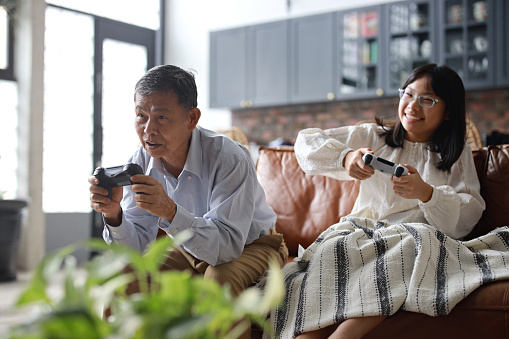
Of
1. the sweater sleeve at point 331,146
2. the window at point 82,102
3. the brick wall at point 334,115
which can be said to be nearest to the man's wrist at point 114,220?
the sweater sleeve at point 331,146

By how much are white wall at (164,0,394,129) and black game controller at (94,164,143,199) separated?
13.3 feet

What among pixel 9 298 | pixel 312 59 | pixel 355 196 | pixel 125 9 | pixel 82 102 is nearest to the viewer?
pixel 355 196

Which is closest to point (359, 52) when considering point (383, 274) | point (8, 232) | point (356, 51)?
point (356, 51)

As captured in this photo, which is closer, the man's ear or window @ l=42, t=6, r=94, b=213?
the man's ear

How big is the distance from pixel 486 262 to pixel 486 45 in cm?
322

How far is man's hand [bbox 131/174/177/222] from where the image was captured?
1.45 m

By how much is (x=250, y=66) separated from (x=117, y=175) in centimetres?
400

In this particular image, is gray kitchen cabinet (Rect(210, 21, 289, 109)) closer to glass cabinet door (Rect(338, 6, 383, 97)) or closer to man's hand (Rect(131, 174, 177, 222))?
glass cabinet door (Rect(338, 6, 383, 97))

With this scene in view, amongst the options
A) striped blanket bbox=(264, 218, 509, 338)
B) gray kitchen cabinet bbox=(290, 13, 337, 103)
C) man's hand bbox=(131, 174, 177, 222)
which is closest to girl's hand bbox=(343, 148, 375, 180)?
striped blanket bbox=(264, 218, 509, 338)

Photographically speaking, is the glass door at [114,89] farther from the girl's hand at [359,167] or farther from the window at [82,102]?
the girl's hand at [359,167]

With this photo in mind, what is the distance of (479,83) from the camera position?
4.33 metres

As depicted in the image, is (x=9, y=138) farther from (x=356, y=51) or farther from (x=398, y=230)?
(x=398, y=230)

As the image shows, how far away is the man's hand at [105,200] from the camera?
157 cm

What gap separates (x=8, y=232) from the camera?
159 inches
